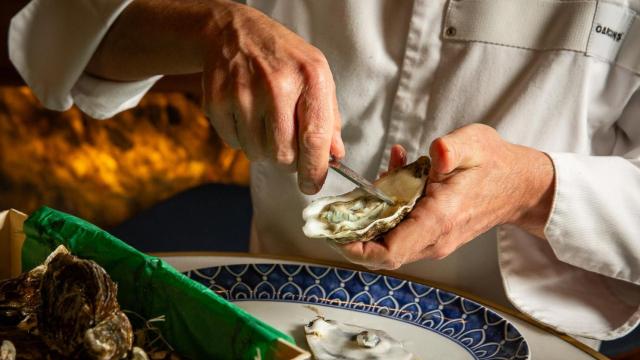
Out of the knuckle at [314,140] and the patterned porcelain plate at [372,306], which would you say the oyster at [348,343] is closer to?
the patterned porcelain plate at [372,306]

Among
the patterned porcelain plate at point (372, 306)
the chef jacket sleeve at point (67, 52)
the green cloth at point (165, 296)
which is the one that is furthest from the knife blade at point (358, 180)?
the chef jacket sleeve at point (67, 52)

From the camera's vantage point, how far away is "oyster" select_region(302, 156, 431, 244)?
31.5 inches

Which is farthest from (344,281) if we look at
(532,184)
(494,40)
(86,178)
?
(86,178)

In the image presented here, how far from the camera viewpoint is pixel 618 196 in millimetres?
867

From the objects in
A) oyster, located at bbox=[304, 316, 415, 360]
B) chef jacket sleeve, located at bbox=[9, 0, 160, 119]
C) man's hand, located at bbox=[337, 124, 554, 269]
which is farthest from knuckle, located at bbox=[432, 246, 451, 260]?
chef jacket sleeve, located at bbox=[9, 0, 160, 119]

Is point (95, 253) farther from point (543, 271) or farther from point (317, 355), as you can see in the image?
point (543, 271)

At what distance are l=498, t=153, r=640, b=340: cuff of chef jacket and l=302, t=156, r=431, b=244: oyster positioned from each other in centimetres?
17

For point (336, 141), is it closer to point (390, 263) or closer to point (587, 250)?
point (390, 263)

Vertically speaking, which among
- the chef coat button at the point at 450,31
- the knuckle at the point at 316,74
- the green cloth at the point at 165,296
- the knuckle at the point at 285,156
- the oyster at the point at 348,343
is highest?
the knuckle at the point at 316,74

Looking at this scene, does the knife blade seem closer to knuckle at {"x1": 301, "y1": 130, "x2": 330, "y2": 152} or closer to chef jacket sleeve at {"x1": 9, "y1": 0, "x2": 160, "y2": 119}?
knuckle at {"x1": 301, "y1": 130, "x2": 330, "y2": 152}

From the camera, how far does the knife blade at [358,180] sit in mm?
780

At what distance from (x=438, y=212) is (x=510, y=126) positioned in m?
0.25

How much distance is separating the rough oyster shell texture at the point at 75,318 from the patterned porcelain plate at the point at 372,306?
0.91ft

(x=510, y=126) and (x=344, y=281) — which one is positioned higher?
(x=510, y=126)
